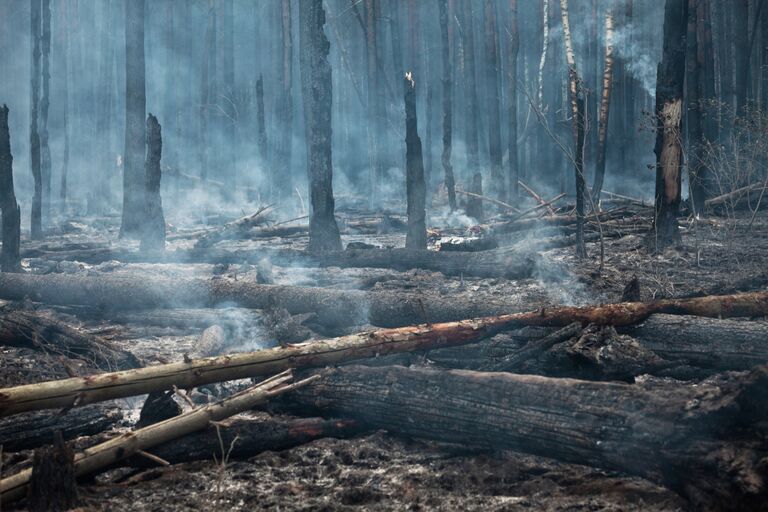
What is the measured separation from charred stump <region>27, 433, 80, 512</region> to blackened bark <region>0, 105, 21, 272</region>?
7374mm

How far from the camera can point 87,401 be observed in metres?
3.52

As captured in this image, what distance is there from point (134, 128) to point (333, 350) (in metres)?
10.6

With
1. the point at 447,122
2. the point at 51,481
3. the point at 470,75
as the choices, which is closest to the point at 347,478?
the point at 51,481

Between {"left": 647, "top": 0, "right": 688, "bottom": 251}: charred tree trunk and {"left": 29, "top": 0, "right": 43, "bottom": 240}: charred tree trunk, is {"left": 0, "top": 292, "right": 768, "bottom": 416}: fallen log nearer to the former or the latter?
{"left": 647, "top": 0, "right": 688, "bottom": 251}: charred tree trunk

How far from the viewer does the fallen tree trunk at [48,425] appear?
3611 mm

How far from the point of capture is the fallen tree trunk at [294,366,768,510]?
269 centimetres

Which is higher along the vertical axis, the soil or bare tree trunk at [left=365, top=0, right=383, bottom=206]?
bare tree trunk at [left=365, top=0, right=383, bottom=206]

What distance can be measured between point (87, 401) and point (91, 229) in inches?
594

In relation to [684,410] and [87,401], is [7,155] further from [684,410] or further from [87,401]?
[684,410]

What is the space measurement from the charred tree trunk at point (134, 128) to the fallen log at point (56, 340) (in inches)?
303

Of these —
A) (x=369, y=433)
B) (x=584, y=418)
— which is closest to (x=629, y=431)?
(x=584, y=418)

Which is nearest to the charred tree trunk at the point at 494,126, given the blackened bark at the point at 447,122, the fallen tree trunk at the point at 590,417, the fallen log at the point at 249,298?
the blackened bark at the point at 447,122

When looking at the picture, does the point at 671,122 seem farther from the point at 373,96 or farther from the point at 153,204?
the point at 373,96

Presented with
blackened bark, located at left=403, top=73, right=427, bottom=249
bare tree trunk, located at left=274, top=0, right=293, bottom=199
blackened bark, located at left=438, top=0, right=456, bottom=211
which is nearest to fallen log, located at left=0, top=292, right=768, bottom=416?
blackened bark, located at left=403, top=73, right=427, bottom=249
